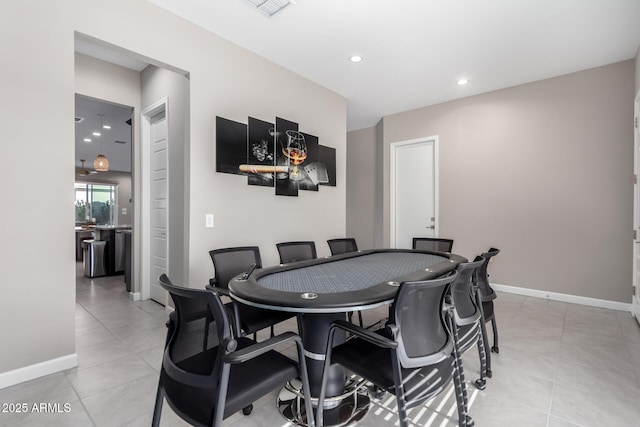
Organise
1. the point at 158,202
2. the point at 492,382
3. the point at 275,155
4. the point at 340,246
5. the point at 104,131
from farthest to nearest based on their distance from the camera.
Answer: the point at 104,131, the point at 158,202, the point at 275,155, the point at 340,246, the point at 492,382

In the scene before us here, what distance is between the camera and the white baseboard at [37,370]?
6.79 ft

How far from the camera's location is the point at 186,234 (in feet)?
9.84

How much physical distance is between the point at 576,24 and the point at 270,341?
4023mm

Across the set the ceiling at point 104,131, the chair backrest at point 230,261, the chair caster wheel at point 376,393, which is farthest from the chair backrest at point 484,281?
the ceiling at point 104,131

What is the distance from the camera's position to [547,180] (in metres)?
4.17

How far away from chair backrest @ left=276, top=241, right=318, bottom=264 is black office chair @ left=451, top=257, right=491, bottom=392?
5.18 ft

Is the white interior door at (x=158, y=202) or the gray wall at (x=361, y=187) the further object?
the gray wall at (x=361, y=187)

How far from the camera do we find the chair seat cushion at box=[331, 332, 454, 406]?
52.6 inches

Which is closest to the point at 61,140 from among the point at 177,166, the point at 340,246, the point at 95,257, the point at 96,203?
the point at 177,166

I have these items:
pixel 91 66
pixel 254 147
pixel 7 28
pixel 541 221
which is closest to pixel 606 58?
pixel 541 221

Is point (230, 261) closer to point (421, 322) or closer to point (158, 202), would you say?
point (421, 322)

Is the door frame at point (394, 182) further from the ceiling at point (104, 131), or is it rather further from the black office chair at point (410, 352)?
the ceiling at point (104, 131)

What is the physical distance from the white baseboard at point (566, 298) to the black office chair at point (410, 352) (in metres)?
3.47

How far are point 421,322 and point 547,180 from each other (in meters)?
3.94
